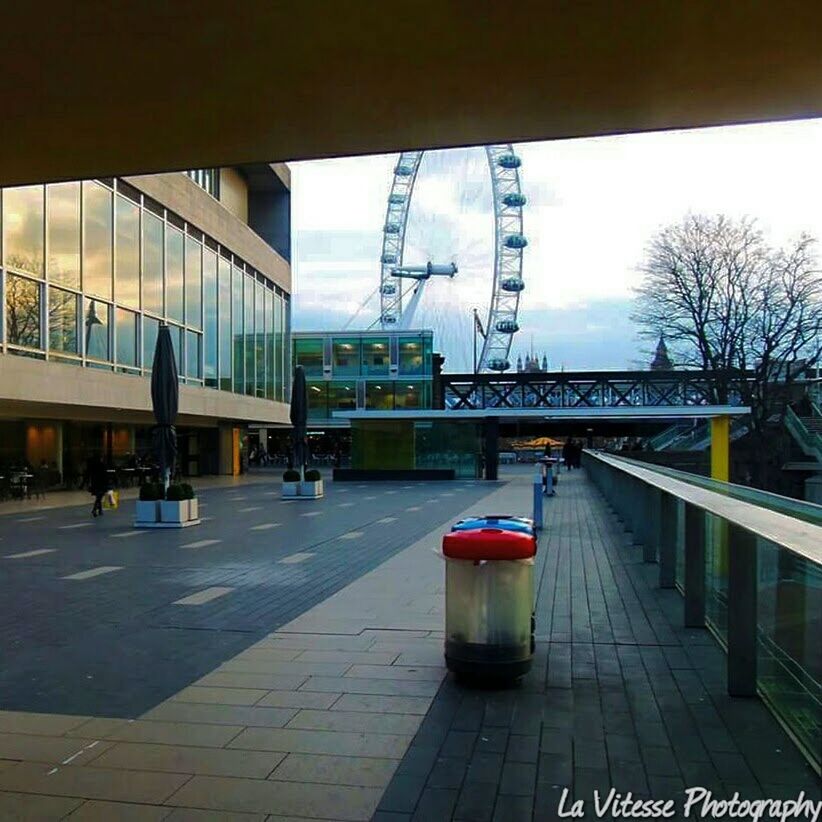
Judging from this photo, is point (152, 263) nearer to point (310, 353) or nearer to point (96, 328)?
point (96, 328)

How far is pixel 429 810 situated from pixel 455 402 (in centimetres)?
4394

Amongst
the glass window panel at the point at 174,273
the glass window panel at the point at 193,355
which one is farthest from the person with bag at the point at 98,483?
the glass window panel at the point at 193,355

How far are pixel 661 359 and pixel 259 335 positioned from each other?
2021cm

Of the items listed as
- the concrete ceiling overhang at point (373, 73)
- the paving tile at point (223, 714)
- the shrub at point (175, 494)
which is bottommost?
the paving tile at point (223, 714)

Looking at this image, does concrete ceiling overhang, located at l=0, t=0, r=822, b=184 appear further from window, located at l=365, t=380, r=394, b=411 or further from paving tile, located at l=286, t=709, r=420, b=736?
window, located at l=365, t=380, r=394, b=411

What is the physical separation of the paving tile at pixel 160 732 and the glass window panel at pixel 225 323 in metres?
33.2

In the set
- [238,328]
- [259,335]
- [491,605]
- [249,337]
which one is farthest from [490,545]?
[259,335]

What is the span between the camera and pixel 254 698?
17.9ft

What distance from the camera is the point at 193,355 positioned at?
34.6m

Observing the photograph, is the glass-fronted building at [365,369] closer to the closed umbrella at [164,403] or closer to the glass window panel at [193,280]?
the glass window panel at [193,280]

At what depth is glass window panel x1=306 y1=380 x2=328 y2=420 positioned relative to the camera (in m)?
59.7

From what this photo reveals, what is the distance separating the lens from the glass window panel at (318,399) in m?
59.7

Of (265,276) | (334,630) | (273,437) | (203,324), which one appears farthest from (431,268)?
(334,630)

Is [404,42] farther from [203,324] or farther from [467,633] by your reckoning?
[203,324]
